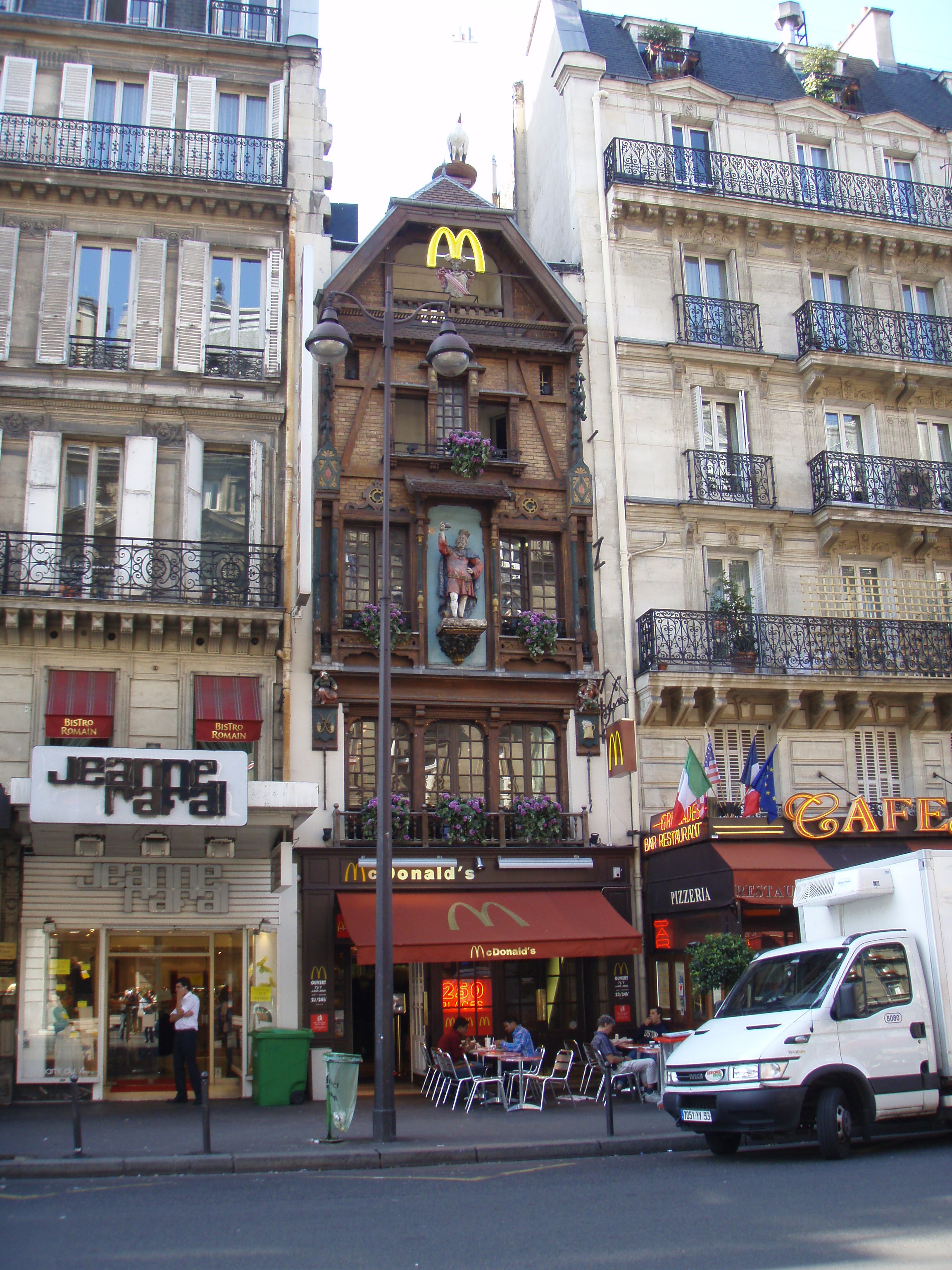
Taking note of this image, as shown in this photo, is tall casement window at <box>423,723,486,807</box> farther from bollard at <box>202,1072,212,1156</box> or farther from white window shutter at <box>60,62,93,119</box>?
white window shutter at <box>60,62,93,119</box>

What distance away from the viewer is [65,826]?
53.4 feet

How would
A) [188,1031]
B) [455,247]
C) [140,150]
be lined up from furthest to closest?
[455,247], [140,150], [188,1031]

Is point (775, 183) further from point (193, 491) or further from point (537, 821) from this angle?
point (537, 821)

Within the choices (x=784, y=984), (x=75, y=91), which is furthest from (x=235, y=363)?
(x=784, y=984)

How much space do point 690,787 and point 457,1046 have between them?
5.31m

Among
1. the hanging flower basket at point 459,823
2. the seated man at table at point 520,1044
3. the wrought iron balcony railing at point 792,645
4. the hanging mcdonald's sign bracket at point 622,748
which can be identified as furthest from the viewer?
the wrought iron balcony railing at point 792,645

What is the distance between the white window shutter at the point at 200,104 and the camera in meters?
20.9

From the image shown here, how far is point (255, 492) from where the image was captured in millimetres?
19734

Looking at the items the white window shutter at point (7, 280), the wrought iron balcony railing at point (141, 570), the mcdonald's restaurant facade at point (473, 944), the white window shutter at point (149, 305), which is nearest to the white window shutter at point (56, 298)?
the white window shutter at point (7, 280)

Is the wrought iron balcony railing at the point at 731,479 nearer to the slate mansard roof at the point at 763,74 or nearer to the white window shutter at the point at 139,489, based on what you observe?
the slate mansard roof at the point at 763,74

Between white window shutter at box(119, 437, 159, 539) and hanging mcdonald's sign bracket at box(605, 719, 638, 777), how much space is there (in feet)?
26.9

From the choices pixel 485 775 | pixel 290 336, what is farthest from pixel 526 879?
pixel 290 336

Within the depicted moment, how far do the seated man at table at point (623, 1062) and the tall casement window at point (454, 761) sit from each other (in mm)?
5135

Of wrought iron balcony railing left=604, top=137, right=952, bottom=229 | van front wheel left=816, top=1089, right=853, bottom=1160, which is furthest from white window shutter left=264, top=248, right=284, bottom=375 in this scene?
van front wheel left=816, top=1089, right=853, bottom=1160
